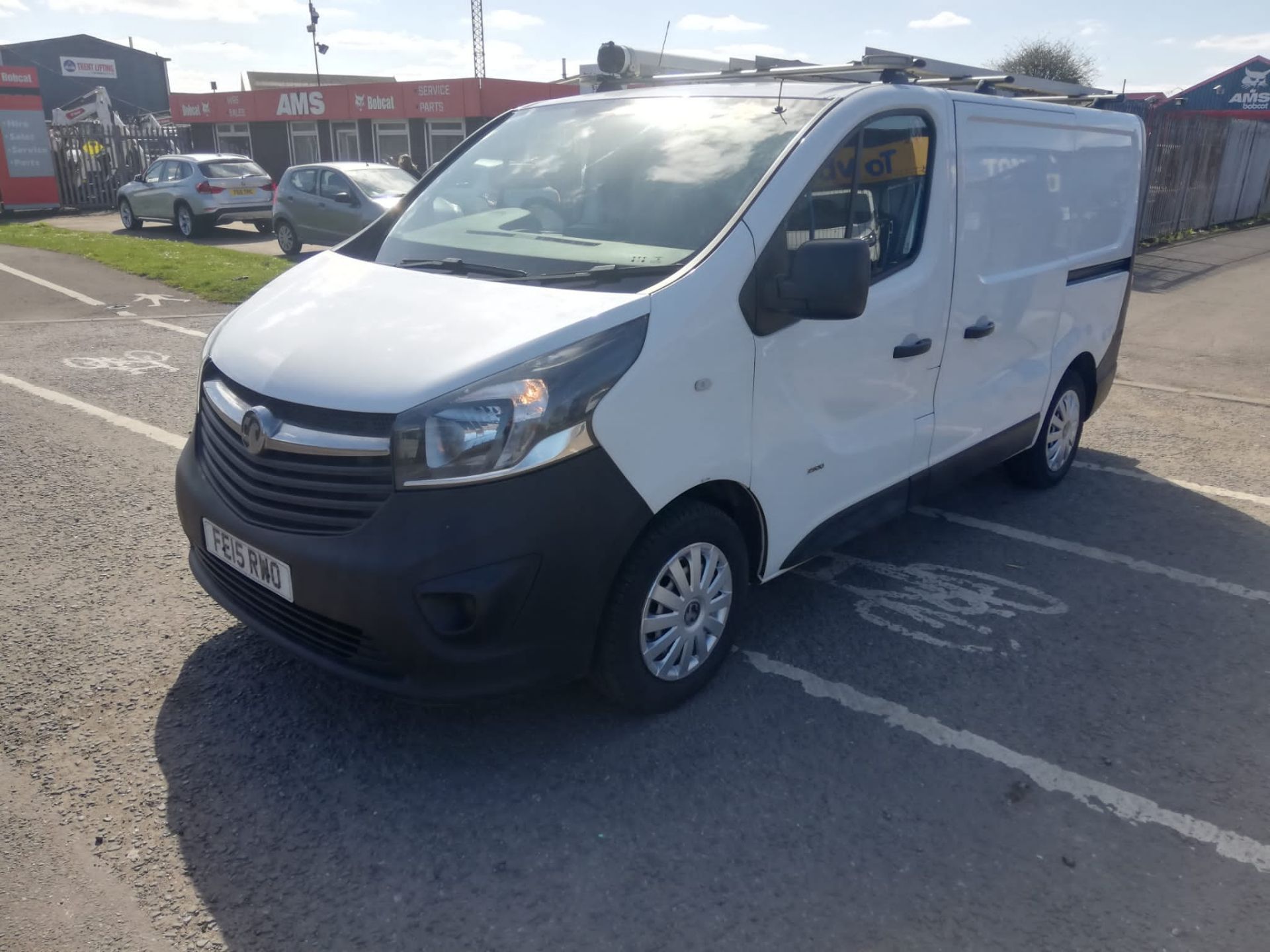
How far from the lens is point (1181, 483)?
19.6ft

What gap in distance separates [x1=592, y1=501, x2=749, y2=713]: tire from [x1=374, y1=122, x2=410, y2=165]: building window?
31469 millimetres

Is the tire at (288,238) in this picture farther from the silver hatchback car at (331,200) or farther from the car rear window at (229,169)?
the car rear window at (229,169)

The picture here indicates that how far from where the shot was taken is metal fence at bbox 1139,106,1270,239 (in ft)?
59.6

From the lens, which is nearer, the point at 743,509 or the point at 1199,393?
the point at 743,509

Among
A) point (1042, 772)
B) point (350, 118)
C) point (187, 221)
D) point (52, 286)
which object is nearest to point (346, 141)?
point (350, 118)

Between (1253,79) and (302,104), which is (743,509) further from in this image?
(1253,79)

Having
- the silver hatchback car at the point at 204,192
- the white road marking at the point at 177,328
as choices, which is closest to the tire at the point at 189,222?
the silver hatchback car at the point at 204,192

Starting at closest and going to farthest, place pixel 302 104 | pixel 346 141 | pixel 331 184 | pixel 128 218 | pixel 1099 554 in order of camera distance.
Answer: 1. pixel 1099 554
2. pixel 331 184
3. pixel 128 218
4. pixel 302 104
5. pixel 346 141

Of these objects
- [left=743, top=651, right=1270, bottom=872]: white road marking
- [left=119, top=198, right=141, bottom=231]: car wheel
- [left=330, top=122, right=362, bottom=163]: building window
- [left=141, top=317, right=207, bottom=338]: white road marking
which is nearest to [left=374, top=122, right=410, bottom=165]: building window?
[left=330, top=122, right=362, bottom=163]: building window

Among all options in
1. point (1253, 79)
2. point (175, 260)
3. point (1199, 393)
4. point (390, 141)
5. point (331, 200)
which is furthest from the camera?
point (1253, 79)

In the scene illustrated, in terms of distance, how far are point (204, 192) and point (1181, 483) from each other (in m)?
18.1

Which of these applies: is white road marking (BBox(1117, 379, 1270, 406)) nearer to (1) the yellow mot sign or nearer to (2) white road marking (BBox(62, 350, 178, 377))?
(1) the yellow mot sign

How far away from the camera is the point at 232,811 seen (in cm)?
284

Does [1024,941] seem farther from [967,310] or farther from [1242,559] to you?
[1242,559]
